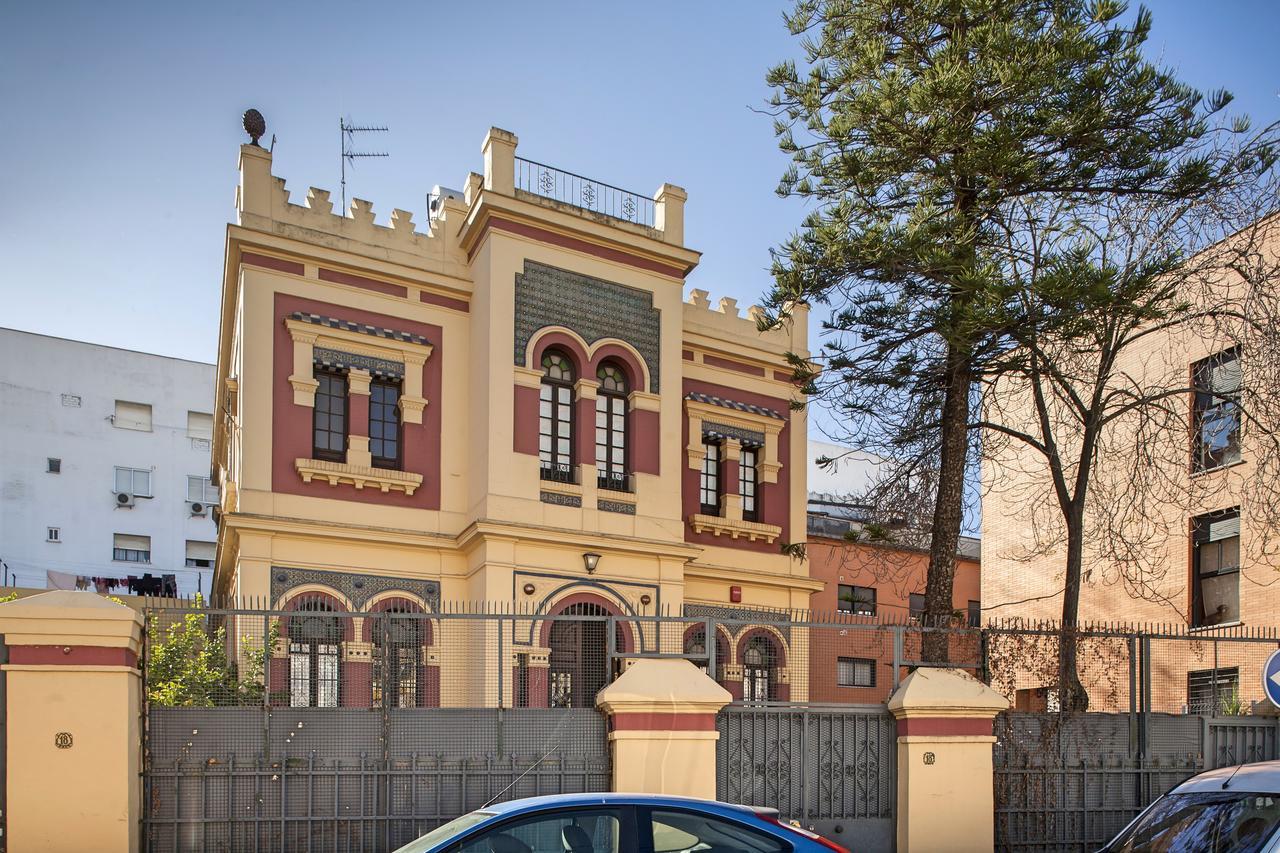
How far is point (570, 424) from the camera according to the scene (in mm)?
20844

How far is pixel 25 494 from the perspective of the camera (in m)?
44.3

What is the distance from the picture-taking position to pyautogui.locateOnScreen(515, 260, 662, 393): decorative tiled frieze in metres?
20.4

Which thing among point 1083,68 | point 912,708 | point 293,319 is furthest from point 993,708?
point 293,319

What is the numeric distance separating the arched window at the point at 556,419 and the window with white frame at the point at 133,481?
31389 mm

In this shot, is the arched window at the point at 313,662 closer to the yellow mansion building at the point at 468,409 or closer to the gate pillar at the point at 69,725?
the gate pillar at the point at 69,725

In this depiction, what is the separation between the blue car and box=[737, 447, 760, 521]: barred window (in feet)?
53.0

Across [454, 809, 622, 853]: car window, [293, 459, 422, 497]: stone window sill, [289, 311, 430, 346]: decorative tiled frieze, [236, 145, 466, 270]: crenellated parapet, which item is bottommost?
[454, 809, 622, 853]: car window

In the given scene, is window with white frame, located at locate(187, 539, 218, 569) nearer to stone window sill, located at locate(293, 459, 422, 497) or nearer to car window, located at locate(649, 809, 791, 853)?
stone window sill, located at locate(293, 459, 422, 497)

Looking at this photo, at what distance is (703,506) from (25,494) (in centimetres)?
3176

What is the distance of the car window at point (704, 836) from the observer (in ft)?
24.6

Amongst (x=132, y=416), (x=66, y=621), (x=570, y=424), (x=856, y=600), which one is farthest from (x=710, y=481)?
(x=132, y=416)

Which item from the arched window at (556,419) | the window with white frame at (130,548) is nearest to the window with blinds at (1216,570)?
the arched window at (556,419)

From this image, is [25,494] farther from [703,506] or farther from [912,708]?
[912,708]

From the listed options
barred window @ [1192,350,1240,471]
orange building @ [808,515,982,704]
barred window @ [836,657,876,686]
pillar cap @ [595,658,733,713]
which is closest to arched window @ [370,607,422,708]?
pillar cap @ [595,658,733,713]
